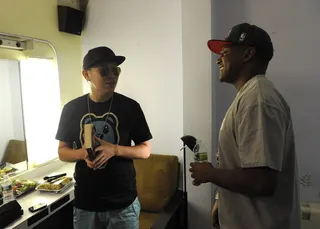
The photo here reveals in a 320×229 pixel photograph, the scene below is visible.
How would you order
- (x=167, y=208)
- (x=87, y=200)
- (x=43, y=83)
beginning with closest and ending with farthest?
(x=87, y=200) → (x=167, y=208) → (x=43, y=83)

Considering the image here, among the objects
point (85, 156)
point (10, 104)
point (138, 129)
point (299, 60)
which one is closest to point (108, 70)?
point (138, 129)

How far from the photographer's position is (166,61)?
2.18 m

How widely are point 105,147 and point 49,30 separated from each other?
4.32 ft

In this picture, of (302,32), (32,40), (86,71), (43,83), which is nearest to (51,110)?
(43,83)

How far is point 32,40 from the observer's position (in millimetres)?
1914

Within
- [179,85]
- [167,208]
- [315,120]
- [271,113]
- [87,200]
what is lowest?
[167,208]

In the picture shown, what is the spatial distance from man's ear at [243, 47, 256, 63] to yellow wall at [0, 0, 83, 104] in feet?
4.98

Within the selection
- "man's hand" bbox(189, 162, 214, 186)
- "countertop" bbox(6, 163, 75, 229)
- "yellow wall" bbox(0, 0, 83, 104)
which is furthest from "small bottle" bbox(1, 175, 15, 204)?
"man's hand" bbox(189, 162, 214, 186)

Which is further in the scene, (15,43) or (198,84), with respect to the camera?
(198,84)

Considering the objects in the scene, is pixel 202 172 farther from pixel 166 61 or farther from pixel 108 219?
pixel 166 61

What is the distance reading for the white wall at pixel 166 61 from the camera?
1944mm

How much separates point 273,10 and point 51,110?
1.83 meters

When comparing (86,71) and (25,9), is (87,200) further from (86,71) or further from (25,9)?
(25,9)

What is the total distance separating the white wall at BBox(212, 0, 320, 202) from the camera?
6.10ft
